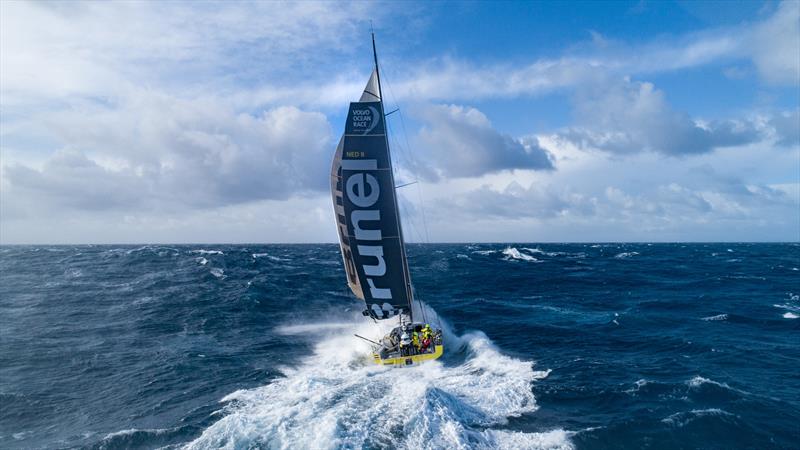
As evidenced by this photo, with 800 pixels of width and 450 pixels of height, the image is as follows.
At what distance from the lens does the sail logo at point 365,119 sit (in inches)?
843

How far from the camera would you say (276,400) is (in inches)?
685

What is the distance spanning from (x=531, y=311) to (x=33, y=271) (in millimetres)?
72966

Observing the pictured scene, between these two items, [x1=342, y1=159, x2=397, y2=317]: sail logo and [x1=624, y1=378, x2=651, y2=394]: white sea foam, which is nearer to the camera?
[x1=624, y1=378, x2=651, y2=394]: white sea foam

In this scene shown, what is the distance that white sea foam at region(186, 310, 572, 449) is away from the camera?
13.9 meters

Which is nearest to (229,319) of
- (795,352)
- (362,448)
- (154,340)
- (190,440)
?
(154,340)

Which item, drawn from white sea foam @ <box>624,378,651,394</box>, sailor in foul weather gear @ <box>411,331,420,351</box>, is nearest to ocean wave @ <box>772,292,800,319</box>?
white sea foam @ <box>624,378,651,394</box>

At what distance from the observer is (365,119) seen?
70.6ft

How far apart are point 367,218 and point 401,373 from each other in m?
8.15

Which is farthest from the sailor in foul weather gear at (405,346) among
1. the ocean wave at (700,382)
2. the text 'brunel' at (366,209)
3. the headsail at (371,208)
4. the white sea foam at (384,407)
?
the ocean wave at (700,382)

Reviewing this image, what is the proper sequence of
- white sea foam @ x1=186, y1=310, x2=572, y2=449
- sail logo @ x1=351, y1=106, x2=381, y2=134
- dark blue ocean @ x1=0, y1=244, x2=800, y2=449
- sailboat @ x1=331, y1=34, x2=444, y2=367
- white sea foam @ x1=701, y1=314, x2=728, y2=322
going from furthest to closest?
white sea foam @ x1=701, y1=314, x2=728, y2=322 < sailboat @ x1=331, y1=34, x2=444, y2=367 < sail logo @ x1=351, y1=106, x2=381, y2=134 < dark blue ocean @ x1=0, y1=244, x2=800, y2=449 < white sea foam @ x1=186, y1=310, x2=572, y2=449

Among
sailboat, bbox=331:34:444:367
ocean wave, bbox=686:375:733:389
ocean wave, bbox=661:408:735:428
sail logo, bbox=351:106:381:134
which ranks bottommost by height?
ocean wave, bbox=686:375:733:389

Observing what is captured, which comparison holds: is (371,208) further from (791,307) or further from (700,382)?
(791,307)

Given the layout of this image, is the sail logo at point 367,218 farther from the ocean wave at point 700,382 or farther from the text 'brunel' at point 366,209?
the ocean wave at point 700,382

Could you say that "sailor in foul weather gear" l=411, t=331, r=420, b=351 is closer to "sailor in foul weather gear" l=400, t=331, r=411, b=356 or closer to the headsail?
"sailor in foul weather gear" l=400, t=331, r=411, b=356
